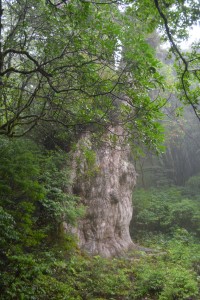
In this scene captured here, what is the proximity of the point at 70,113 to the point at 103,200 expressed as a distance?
5.00 meters

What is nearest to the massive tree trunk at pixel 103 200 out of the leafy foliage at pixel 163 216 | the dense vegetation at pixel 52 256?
the dense vegetation at pixel 52 256

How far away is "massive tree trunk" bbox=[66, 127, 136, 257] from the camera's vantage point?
960 centimetres

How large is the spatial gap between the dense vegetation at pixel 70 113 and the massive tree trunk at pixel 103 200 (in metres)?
0.74

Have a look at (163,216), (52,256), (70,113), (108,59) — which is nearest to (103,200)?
(52,256)

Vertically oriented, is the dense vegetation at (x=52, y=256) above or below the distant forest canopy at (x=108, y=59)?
below

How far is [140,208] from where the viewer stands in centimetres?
1623

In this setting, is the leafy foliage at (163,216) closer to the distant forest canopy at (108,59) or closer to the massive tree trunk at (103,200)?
the massive tree trunk at (103,200)

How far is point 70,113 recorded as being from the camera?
6.21 meters

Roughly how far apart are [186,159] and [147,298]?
726 inches

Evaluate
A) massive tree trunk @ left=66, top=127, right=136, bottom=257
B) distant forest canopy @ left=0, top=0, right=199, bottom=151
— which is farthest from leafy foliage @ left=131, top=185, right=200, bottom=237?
distant forest canopy @ left=0, top=0, right=199, bottom=151

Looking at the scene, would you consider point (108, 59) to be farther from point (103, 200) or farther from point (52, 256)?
point (103, 200)

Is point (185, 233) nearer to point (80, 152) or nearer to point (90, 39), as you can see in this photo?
point (80, 152)

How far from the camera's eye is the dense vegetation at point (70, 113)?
17.6ft

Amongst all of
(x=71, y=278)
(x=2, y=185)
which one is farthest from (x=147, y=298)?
(x=2, y=185)
